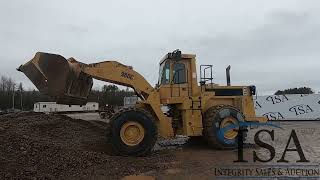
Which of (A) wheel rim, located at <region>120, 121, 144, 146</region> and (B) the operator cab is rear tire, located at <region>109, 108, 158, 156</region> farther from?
(B) the operator cab

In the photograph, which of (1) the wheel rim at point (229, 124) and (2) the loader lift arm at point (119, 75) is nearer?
(2) the loader lift arm at point (119, 75)

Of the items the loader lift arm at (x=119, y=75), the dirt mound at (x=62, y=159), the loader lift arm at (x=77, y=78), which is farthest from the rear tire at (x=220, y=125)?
the loader lift arm at (x=119, y=75)

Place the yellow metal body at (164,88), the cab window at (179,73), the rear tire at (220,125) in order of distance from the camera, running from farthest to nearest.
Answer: the cab window at (179,73) < the rear tire at (220,125) < the yellow metal body at (164,88)

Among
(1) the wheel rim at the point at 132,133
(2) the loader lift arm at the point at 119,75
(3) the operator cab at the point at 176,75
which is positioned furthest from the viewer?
(3) the operator cab at the point at 176,75

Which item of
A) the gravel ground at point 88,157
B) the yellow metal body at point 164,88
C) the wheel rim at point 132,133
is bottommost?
the gravel ground at point 88,157

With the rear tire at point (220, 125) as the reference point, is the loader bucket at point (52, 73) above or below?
above

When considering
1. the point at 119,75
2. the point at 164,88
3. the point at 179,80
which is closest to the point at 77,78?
the point at 119,75

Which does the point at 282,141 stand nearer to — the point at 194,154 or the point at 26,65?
the point at 194,154

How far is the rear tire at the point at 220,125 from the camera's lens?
1518 cm

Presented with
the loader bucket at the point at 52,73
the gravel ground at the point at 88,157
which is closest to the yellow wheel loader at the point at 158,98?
the loader bucket at the point at 52,73

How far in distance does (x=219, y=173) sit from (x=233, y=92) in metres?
6.41

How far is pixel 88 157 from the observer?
11625 mm

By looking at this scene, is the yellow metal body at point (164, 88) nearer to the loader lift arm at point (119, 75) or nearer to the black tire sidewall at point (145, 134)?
the loader lift arm at point (119, 75)

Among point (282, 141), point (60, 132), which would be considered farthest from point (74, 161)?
point (282, 141)
